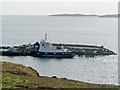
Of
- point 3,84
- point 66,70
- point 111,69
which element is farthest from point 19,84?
point 111,69

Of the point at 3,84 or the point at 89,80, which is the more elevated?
the point at 3,84

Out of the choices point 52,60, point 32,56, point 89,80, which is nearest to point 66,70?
point 89,80

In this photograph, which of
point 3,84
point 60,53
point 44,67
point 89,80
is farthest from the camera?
point 60,53

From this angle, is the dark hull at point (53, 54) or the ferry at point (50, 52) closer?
the dark hull at point (53, 54)

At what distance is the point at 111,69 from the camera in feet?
173

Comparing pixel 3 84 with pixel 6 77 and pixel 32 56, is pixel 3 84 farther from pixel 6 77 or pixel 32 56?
pixel 32 56

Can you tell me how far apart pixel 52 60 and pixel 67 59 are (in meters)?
3.64

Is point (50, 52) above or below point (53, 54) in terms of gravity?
above

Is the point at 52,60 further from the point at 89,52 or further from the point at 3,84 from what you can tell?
the point at 3,84

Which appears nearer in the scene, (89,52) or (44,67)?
(44,67)

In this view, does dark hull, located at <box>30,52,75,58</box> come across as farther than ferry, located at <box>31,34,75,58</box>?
No

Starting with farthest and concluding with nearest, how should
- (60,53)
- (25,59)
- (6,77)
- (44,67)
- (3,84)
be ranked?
A: (60,53)
(25,59)
(44,67)
(6,77)
(3,84)

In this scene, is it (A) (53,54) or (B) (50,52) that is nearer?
(A) (53,54)

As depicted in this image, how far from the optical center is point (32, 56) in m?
69.8
